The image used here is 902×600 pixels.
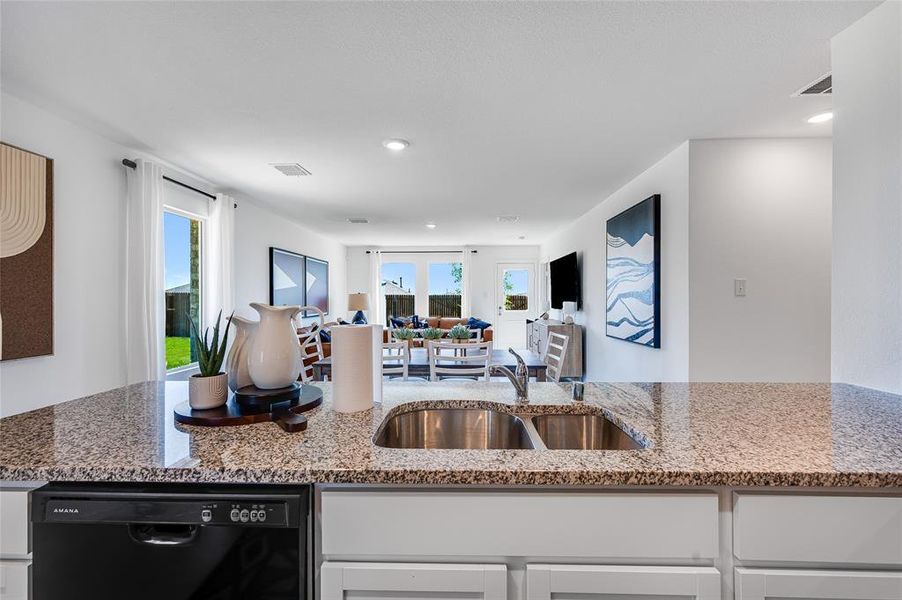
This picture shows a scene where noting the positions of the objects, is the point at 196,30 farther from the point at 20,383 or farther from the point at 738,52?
the point at 738,52

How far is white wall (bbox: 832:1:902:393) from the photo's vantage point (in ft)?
4.57

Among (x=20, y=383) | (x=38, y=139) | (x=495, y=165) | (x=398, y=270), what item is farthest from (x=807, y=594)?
(x=398, y=270)

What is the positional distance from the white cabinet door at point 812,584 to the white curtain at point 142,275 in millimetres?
3431

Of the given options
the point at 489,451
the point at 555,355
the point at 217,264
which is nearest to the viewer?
the point at 489,451

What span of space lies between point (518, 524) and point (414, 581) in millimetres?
243

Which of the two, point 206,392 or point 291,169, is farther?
point 291,169

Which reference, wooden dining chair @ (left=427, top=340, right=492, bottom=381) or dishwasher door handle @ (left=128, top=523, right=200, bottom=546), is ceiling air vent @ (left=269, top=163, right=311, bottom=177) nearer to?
wooden dining chair @ (left=427, top=340, right=492, bottom=381)

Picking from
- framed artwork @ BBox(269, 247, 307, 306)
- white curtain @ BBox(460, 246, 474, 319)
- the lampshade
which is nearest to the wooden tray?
framed artwork @ BBox(269, 247, 307, 306)

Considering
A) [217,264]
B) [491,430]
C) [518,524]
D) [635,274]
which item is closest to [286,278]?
[217,264]

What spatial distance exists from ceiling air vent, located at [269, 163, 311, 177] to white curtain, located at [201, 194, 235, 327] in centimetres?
89

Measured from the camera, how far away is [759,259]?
8.86ft

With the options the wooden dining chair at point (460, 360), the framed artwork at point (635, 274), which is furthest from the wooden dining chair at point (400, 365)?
the framed artwork at point (635, 274)

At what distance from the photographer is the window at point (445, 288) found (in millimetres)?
8562

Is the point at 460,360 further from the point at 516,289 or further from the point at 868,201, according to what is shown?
the point at 516,289
